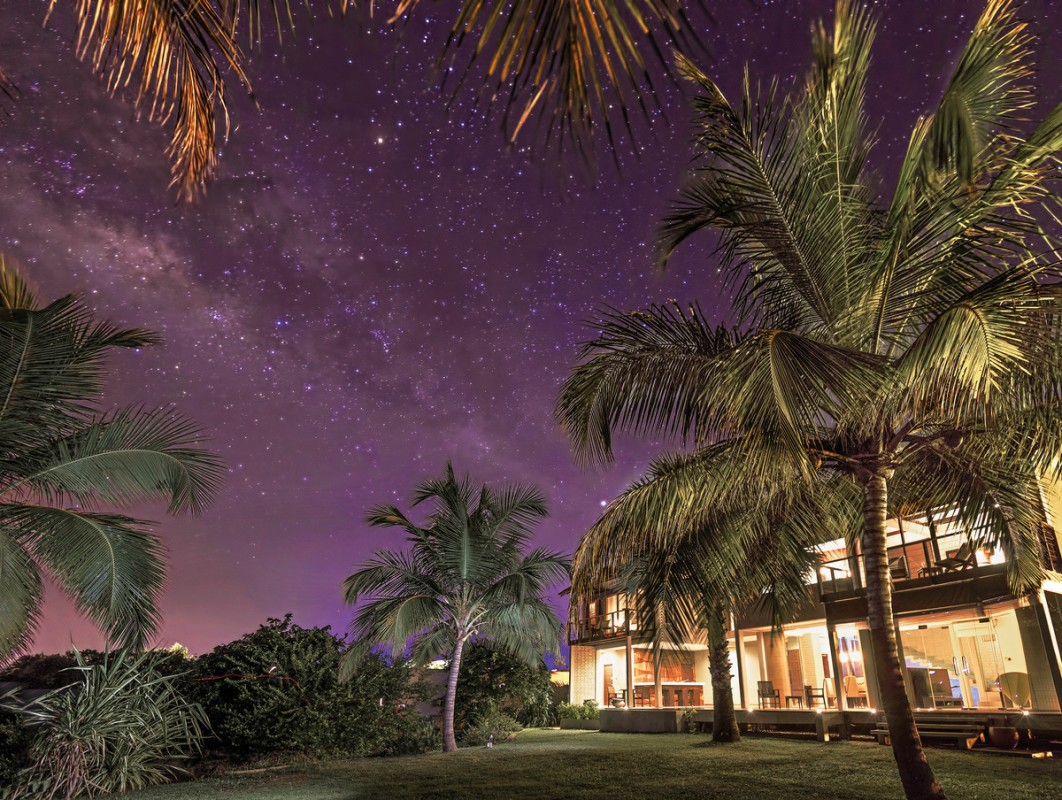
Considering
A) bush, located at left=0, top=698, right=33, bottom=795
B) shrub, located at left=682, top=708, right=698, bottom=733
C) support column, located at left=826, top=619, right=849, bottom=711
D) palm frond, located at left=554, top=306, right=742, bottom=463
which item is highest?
palm frond, located at left=554, top=306, right=742, bottom=463

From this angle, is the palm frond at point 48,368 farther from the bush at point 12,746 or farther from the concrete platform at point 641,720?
the concrete platform at point 641,720

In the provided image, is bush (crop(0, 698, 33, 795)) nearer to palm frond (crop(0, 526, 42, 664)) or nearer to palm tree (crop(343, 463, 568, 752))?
palm frond (crop(0, 526, 42, 664))

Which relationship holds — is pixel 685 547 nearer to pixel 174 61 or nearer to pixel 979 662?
pixel 174 61

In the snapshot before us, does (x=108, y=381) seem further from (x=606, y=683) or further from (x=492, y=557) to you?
(x=606, y=683)

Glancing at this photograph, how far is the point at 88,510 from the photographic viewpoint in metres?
7.86

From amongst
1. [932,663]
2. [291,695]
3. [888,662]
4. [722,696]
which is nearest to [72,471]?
[291,695]

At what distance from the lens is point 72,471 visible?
7703mm

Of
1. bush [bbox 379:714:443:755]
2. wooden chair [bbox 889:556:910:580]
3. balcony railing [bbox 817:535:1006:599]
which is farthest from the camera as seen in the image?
wooden chair [bbox 889:556:910:580]

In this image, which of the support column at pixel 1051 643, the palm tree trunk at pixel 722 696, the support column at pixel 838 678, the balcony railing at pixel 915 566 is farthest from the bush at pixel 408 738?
the support column at pixel 1051 643

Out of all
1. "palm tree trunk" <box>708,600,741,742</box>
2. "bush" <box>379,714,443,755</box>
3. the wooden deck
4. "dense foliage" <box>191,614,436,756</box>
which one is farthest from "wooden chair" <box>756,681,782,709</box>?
"dense foliage" <box>191,614,436,756</box>

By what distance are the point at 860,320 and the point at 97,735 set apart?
1018cm

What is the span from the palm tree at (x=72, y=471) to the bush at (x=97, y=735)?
77 centimetres

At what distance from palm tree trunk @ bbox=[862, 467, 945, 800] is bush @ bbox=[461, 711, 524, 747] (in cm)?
1143

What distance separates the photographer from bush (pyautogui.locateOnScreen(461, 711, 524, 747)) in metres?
15.3
